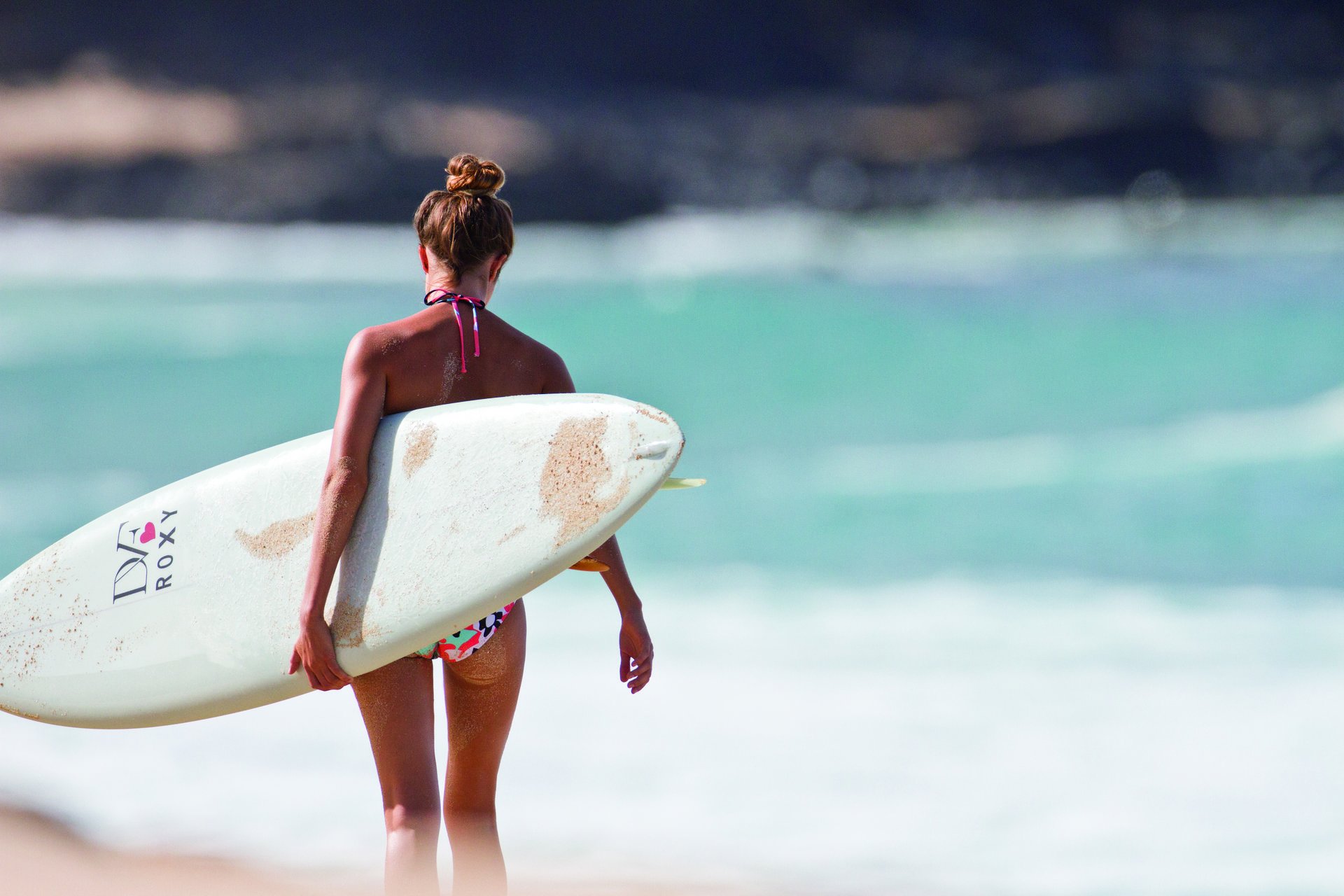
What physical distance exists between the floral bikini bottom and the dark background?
2467 centimetres

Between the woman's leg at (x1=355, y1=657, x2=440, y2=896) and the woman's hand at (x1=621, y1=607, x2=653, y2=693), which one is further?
the woman's hand at (x1=621, y1=607, x2=653, y2=693)

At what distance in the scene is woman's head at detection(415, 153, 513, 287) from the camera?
1.75 meters

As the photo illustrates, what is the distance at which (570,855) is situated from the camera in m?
3.25

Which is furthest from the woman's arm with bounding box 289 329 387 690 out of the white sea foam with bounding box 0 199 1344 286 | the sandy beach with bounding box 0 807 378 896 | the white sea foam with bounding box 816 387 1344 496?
the white sea foam with bounding box 0 199 1344 286

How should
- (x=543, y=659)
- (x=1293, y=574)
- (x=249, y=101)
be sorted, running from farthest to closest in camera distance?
(x=249, y=101) → (x=1293, y=574) → (x=543, y=659)

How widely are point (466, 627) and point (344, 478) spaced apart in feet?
0.96

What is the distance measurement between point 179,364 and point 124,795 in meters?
11.2

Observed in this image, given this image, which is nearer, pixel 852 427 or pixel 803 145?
pixel 852 427

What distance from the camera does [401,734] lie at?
1.79 metres

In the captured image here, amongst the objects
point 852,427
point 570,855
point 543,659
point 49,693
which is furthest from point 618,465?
point 852,427

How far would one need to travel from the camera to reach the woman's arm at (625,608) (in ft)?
6.25

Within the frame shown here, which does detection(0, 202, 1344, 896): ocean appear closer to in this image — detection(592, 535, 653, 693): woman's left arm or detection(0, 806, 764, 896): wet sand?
detection(0, 806, 764, 896): wet sand

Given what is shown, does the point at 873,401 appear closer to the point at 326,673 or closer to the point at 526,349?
the point at 526,349

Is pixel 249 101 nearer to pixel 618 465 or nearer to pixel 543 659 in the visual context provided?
pixel 543 659
